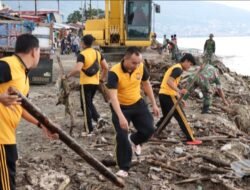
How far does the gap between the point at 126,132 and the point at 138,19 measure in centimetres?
1398

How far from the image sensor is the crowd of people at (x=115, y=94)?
4.21m

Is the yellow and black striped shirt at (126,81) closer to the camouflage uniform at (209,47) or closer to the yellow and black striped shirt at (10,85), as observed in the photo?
the yellow and black striped shirt at (10,85)

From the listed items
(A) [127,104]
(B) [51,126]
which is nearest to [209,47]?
(A) [127,104]

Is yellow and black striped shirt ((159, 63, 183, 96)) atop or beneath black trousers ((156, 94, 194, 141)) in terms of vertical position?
atop

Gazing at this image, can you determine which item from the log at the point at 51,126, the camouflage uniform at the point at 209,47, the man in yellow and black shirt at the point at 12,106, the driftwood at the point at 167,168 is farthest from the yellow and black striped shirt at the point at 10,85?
the camouflage uniform at the point at 209,47

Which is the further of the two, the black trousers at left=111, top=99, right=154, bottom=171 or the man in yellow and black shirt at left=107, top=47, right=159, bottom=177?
the black trousers at left=111, top=99, right=154, bottom=171

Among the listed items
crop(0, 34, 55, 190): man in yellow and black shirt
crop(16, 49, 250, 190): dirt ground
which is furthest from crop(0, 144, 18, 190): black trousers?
crop(16, 49, 250, 190): dirt ground

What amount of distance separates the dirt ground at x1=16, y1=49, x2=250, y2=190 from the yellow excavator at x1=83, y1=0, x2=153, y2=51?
Result: 10.1m

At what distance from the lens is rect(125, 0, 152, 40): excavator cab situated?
19.4m

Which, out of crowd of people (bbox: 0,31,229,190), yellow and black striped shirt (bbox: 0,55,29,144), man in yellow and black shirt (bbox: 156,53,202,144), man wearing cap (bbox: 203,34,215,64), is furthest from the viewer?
man wearing cap (bbox: 203,34,215,64)

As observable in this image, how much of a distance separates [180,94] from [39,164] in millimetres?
3060

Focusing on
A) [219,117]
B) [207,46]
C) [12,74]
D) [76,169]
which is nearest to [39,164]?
[76,169]

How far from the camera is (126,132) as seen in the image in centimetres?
624

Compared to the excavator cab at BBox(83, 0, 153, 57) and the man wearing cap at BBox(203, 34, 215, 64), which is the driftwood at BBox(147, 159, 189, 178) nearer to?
the excavator cab at BBox(83, 0, 153, 57)
